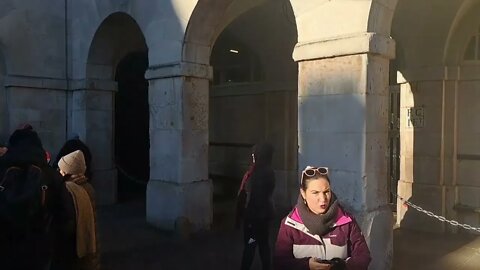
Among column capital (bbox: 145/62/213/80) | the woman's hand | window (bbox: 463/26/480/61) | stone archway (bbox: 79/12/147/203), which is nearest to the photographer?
the woman's hand

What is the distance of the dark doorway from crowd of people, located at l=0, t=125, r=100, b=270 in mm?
8048

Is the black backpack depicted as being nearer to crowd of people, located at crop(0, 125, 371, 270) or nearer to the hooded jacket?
crowd of people, located at crop(0, 125, 371, 270)

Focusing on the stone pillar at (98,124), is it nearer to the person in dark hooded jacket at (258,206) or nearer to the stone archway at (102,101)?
the stone archway at (102,101)

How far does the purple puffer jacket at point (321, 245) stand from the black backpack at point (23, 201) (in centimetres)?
172

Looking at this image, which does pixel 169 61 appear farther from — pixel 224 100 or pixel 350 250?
pixel 350 250

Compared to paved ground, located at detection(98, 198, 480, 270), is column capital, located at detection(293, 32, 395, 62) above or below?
above

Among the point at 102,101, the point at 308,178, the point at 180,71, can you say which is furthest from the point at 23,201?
the point at 102,101

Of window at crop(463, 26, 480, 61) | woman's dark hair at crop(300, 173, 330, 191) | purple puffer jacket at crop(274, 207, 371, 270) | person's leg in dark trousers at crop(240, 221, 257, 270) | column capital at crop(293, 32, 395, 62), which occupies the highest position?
window at crop(463, 26, 480, 61)

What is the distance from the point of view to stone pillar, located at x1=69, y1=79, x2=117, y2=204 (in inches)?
381

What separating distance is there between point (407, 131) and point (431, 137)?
1.46 feet

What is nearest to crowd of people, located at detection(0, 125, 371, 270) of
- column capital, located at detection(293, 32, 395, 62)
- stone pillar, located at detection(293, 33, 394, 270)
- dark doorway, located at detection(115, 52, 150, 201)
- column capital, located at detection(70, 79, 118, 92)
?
stone pillar, located at detection(293, 33, 394, 270)

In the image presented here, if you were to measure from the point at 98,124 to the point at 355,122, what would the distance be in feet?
20.9

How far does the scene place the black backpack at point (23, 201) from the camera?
3227 millimetres

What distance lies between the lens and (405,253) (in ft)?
21.7
